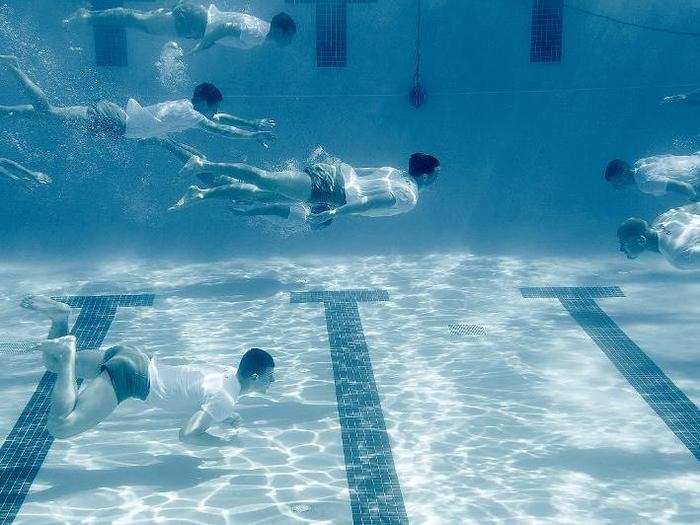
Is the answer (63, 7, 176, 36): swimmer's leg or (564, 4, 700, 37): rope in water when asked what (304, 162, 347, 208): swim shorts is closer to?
(63, 7, 176, 36): swimmer's leg

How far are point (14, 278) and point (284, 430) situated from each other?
20.8 feet

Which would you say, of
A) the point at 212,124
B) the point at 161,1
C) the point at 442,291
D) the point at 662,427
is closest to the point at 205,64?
the point at 161,1

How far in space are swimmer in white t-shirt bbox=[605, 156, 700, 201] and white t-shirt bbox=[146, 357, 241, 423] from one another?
15.9 feet

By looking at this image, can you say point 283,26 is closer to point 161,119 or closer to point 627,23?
point 161,119

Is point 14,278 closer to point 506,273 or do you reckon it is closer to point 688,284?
point 506,273

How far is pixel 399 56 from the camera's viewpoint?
1264cm

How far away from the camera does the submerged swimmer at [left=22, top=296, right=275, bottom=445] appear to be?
5324 millimetres

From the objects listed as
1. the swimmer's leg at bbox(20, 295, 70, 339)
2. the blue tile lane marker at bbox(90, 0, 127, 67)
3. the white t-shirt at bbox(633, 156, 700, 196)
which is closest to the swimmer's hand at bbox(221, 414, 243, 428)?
the swimmer's leg at bbox(20, 295, 70, 339)

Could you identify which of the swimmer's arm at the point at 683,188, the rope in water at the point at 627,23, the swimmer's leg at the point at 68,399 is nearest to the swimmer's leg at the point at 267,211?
the swimmer's arm at the point at 683,188

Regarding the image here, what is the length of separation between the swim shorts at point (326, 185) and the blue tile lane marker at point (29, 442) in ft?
9.82

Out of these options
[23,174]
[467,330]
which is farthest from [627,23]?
[23,174]

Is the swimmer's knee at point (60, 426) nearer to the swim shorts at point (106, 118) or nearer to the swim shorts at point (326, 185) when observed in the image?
the swim shorts at point (326, 185)

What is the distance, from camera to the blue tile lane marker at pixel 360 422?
221 inches

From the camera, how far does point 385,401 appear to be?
24.1ft
